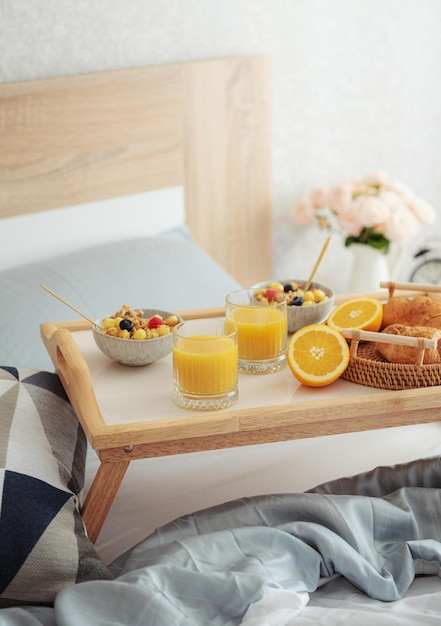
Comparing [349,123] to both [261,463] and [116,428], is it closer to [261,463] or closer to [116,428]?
[261,463]

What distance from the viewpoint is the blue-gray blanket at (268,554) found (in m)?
1.13

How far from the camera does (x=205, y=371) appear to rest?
1.33 metres

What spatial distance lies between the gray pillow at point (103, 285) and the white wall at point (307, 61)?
0.47 metres

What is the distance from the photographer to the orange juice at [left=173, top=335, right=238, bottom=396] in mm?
1337

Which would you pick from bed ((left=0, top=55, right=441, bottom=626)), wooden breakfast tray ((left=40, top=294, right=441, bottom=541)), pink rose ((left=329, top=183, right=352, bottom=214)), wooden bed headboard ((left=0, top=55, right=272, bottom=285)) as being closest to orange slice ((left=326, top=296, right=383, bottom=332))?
wooden breakfast tray ((left=40, top=294, right=441, bottom=541))

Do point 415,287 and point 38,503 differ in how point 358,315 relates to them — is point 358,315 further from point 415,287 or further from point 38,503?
point 38,503

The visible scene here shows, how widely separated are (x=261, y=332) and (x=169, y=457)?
377 mm

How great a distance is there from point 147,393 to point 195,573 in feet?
1.08

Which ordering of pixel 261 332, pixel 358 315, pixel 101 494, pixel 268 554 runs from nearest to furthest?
pixel 268 554
pixel 101 494
pixel 261 332
pixel 358 315

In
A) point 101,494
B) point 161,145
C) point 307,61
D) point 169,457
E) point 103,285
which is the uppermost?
point 307,61

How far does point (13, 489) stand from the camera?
1249mm

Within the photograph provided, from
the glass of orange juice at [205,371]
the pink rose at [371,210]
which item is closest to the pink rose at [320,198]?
the pink rose at [371,210]

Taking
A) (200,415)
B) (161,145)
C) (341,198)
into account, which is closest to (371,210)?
(341,198)

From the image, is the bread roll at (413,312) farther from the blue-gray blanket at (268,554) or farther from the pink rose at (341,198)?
the pink rose at (341,198)
